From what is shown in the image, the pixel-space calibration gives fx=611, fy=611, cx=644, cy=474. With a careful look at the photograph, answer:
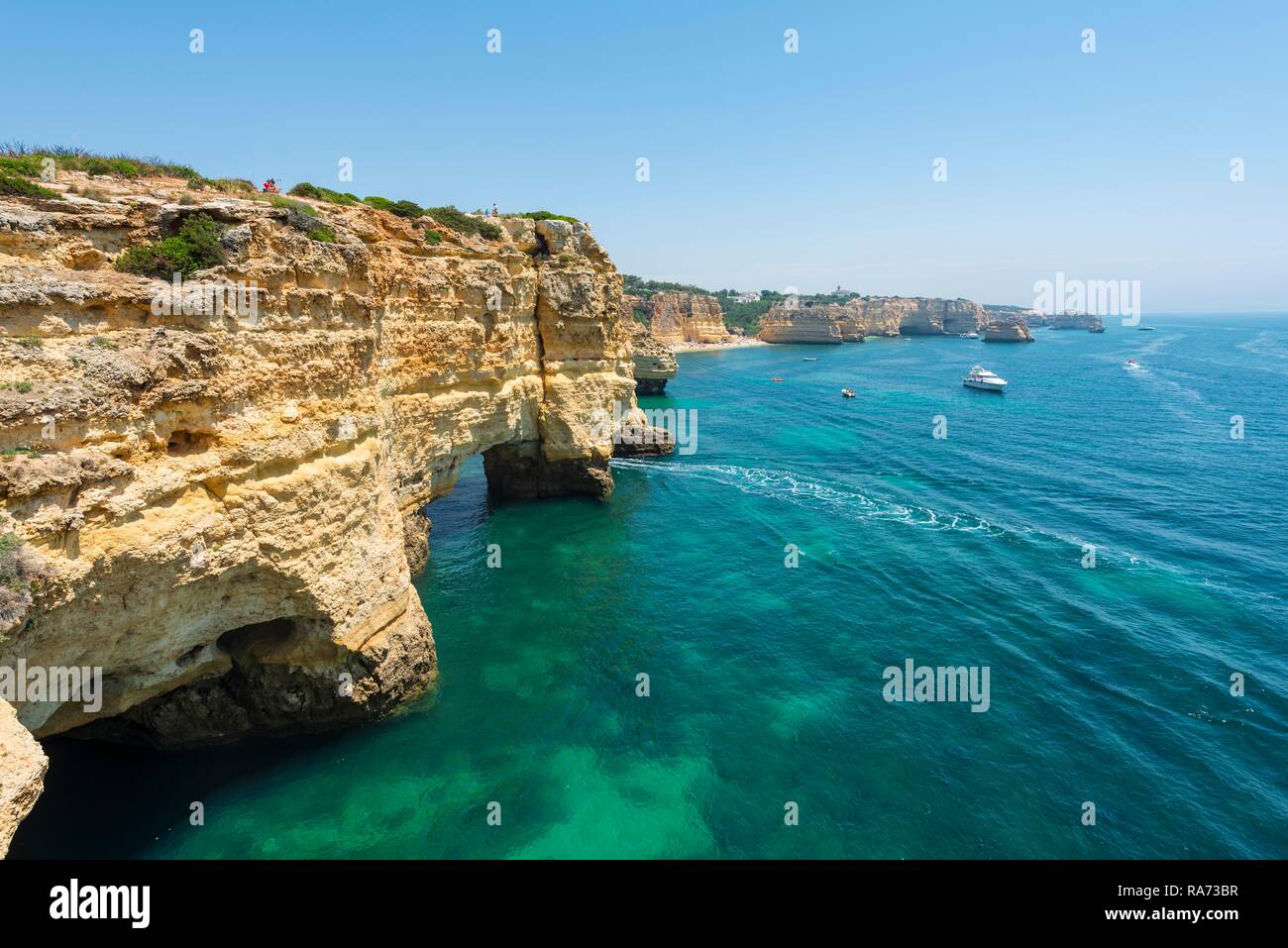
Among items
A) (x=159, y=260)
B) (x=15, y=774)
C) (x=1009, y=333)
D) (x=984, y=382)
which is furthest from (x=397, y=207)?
(x=1009, y=333)

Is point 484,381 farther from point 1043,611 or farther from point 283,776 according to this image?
point 1043,611

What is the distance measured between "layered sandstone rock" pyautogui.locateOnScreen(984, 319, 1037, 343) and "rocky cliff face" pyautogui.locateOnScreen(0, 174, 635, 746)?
176 meters

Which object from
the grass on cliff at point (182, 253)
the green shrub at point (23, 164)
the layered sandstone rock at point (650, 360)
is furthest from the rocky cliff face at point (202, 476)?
the layered sandstone rock at point (650, 360)

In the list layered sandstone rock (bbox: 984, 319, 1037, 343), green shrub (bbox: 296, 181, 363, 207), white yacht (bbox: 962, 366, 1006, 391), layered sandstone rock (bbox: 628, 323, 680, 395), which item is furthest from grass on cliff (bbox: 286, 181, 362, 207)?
layered sandstone rock (bbox: 984, 319, 1037, 343)

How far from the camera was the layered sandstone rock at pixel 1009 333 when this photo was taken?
16050cm

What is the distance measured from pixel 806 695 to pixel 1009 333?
17306 cm

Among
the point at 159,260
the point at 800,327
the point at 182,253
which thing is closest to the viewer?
the point at 159,260

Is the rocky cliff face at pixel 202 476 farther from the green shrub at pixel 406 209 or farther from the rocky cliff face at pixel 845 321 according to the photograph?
the rocky cliff face at pixel 845 321

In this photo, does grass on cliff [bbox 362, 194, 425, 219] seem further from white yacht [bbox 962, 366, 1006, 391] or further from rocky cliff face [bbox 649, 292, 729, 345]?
rocky cliff face [bbox 649, 292, 729, 345]

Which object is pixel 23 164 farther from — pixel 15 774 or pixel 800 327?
pixel 800 327

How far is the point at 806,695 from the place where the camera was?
20984 mm

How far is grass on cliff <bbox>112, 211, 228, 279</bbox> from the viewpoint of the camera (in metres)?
14.1

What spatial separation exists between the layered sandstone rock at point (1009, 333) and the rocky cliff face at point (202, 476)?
577ft
